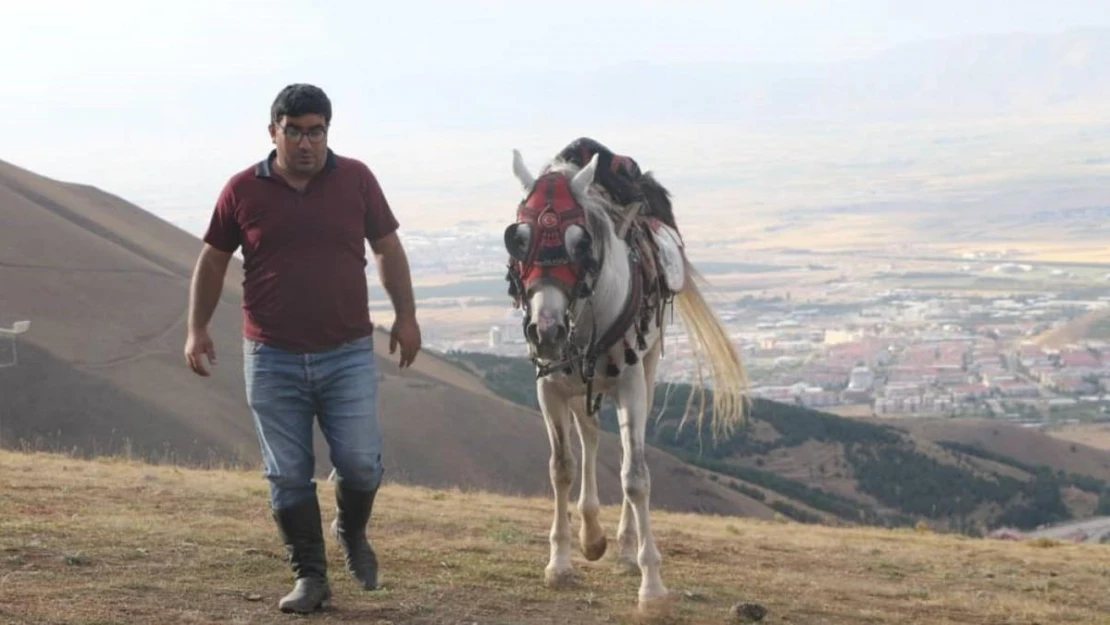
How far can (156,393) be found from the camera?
112ft

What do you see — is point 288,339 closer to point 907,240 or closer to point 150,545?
point 150,545

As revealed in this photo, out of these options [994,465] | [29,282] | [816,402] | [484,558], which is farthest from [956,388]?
[484,558]

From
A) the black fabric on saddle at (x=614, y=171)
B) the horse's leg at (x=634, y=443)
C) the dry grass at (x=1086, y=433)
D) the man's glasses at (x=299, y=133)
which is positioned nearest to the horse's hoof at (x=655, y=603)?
the horse's leg at (x=634, y=443)

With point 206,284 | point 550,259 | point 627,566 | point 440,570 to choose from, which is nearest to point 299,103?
point 206,284

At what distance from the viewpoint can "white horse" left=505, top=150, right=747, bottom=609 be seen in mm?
8047

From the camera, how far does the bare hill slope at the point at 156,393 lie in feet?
103

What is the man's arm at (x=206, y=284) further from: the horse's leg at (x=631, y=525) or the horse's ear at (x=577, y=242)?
the horse's leg at (x=631, y=525)

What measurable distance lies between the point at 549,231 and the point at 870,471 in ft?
125

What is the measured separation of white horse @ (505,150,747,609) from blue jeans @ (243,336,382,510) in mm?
916

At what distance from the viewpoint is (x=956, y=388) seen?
90688mm

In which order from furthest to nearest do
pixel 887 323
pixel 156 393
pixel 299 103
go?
pixel 887 323 → pixel 156 393 → pixel 299 103

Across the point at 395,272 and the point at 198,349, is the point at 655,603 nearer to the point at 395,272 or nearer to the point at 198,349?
the point at 395,272

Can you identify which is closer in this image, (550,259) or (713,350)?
(550,259)

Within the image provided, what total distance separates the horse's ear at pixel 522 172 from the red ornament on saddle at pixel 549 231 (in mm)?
119
